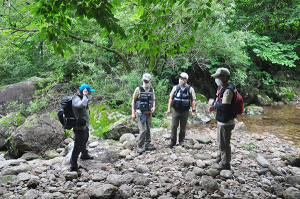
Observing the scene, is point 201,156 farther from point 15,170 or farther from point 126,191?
point 15,170

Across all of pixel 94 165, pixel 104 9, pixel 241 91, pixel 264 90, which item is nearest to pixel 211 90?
pixel 241 91

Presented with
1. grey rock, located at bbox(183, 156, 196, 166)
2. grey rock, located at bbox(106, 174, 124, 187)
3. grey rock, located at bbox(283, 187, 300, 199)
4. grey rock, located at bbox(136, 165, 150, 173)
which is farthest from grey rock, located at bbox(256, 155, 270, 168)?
grey rock, located at bbox(106, 174, 124, 187)

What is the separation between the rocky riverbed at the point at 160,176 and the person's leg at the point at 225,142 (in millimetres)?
273

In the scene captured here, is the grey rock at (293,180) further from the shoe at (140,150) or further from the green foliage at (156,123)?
the green foliage at (156,123)

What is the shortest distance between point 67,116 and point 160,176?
2467 millimetres

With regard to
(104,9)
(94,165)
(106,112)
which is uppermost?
(104,9)

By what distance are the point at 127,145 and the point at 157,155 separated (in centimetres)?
116

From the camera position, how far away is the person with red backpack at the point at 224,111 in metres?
3.74

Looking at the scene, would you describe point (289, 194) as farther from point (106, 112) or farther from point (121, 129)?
point (106, 112)

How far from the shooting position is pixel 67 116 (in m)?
4.16

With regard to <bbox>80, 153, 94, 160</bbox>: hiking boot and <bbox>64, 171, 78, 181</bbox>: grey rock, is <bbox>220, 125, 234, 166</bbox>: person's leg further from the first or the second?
<bbox>80, 153, 94, 160</bbox>: hiking boot

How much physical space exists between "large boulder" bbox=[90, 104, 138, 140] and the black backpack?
8.73ft

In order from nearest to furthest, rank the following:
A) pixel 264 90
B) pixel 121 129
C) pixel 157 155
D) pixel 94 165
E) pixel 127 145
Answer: pixel 94 165 < pixel 157 155 < pixel 127 145 < pixel 121 129 < pixel 264 90

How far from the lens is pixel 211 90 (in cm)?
1527
